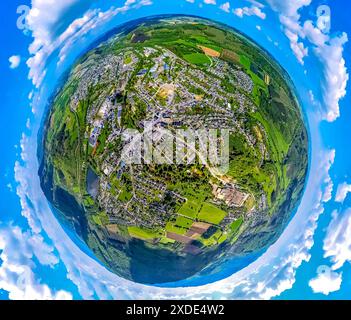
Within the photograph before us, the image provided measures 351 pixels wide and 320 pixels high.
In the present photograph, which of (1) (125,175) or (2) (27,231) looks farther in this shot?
(2) (27,231)

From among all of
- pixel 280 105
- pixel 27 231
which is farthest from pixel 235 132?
pixel 27 231

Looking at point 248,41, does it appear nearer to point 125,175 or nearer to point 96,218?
point 125,175

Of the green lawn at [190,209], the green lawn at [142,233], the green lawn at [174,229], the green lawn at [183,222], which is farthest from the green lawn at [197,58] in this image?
the green lawn at [142,233]

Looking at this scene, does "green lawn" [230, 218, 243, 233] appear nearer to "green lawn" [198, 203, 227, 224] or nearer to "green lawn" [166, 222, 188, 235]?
"green lawn" [198, 203, 227, 224]

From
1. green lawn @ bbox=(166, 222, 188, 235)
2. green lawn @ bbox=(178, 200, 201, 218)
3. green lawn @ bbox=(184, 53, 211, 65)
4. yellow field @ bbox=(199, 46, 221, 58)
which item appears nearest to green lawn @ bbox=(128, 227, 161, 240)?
green lawn @ bbox=(166, 222, 188, 235)

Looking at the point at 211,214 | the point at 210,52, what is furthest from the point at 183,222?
the point at 210,52

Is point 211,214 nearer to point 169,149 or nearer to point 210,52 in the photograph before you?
point 169,149

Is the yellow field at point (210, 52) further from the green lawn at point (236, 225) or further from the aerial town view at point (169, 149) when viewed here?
the green lawn at point (236, 225)
